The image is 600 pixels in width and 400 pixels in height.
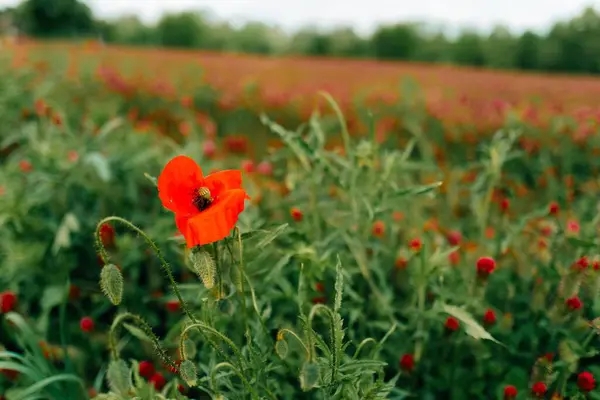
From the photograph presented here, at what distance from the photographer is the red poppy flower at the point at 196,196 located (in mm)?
1073

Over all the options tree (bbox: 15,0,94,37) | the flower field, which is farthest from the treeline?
the flower field

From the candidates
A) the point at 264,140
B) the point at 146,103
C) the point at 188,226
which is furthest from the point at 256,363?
the point at 146,103

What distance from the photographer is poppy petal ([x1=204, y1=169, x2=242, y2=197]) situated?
3.80 feet

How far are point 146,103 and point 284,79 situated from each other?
5.59ft

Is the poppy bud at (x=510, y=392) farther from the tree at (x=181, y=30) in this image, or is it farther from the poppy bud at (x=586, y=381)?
the tree at (x=181, y=30)

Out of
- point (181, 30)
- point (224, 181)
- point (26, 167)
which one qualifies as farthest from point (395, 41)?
point (224, 181)

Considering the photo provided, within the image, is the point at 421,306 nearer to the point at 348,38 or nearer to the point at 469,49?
the point at 469,49

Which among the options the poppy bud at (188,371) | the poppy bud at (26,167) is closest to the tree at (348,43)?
the poppy bud at (26,167)

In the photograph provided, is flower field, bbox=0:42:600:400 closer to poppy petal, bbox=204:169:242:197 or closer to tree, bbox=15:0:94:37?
poppy petal, bbox=204:169:242:197

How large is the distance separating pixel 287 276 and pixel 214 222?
0.90m

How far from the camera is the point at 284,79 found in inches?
254

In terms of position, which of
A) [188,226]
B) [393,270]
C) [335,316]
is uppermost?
[188,226]

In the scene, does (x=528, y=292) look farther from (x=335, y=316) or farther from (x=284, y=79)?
(x=284, y=79)

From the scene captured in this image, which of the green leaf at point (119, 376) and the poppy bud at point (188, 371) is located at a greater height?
the poppy bud at point (188, 371)
